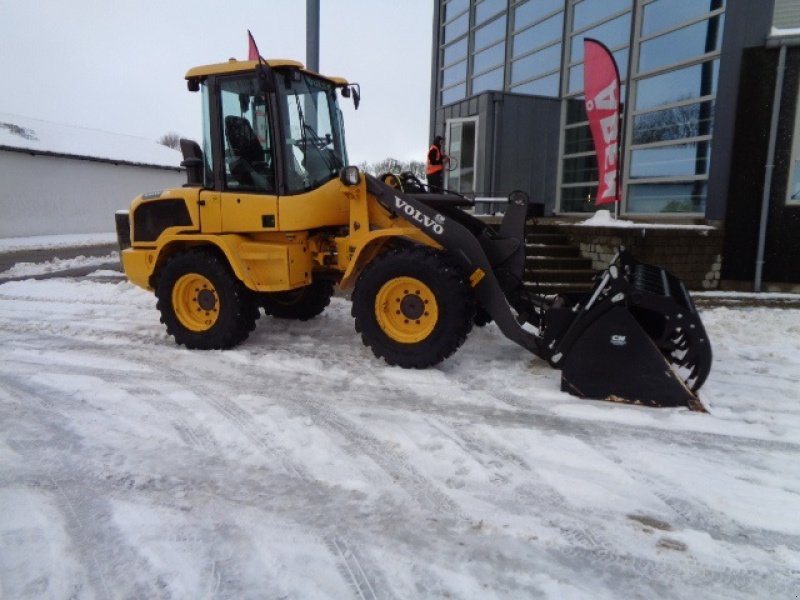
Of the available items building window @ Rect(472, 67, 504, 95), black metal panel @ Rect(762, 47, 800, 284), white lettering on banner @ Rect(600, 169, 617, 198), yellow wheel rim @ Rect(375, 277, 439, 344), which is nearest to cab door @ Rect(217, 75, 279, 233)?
yellow wheel rim @ Rect(375, 277, 439, 344)

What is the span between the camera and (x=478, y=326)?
225 inches

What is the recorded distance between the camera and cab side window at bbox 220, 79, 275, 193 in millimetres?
4902

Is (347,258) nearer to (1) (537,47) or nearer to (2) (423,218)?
(2) (423,218)

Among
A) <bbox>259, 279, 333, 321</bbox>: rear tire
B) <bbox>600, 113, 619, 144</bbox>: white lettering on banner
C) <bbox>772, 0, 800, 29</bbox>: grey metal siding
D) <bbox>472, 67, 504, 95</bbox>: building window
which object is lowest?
<bbox>259, 279, 333, 321</bbox>: rear tire

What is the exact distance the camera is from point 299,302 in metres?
6.25

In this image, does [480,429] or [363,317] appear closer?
[480,429]

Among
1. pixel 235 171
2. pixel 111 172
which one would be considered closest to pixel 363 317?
pixel 235 171

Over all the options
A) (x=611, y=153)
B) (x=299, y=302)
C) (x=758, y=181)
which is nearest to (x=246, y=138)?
(x=299, y=302)

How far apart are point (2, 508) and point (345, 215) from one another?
A: 3.48 m

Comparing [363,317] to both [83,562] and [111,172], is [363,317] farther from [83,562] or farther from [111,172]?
[111,172]

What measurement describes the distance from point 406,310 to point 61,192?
2408cm

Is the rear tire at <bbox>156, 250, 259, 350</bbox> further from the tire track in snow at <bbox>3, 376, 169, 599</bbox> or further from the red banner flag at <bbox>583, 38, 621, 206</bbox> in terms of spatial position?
the red banner flag at <bbox>583, 38, 621, 206</bbox>

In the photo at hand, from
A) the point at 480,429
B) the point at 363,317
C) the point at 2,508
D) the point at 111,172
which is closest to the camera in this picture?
the point at 2,508

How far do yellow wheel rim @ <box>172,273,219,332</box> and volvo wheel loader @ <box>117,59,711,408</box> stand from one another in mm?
11
